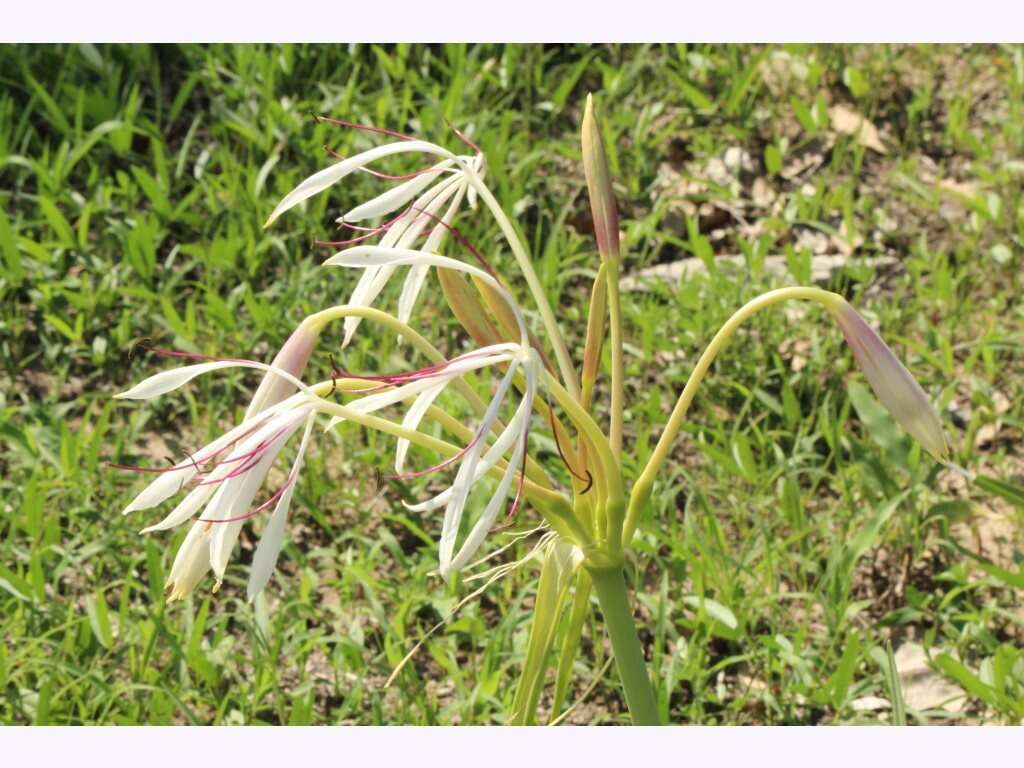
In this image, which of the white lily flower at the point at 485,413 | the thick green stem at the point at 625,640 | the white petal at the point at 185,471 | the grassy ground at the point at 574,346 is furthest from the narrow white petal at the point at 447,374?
the grassy ground at the point at 574,346

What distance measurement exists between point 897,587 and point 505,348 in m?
1.37

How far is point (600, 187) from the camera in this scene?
120 centimetres

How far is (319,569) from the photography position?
2.15 meters

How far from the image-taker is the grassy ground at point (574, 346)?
1.93 m

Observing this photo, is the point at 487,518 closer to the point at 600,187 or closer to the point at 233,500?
the point at 233,500

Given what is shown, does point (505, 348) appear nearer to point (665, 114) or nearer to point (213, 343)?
point (213, 343)

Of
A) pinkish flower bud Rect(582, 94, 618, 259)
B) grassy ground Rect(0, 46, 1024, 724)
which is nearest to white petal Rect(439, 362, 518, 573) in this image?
pinkish flower bud Rect(582, 94, 618, 259)

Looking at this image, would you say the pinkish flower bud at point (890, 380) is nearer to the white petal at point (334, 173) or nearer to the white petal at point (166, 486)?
the white petal at point (334, 173)

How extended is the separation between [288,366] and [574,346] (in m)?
1.61

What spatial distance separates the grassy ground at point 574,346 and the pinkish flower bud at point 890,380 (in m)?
0.44

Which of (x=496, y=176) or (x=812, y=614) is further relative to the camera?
(x=496, y=176)

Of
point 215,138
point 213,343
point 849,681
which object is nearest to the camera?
point 849,681

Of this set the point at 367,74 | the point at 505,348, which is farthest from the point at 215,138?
the point at 505,348

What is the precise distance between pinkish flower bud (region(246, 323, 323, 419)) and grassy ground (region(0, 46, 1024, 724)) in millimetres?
597
